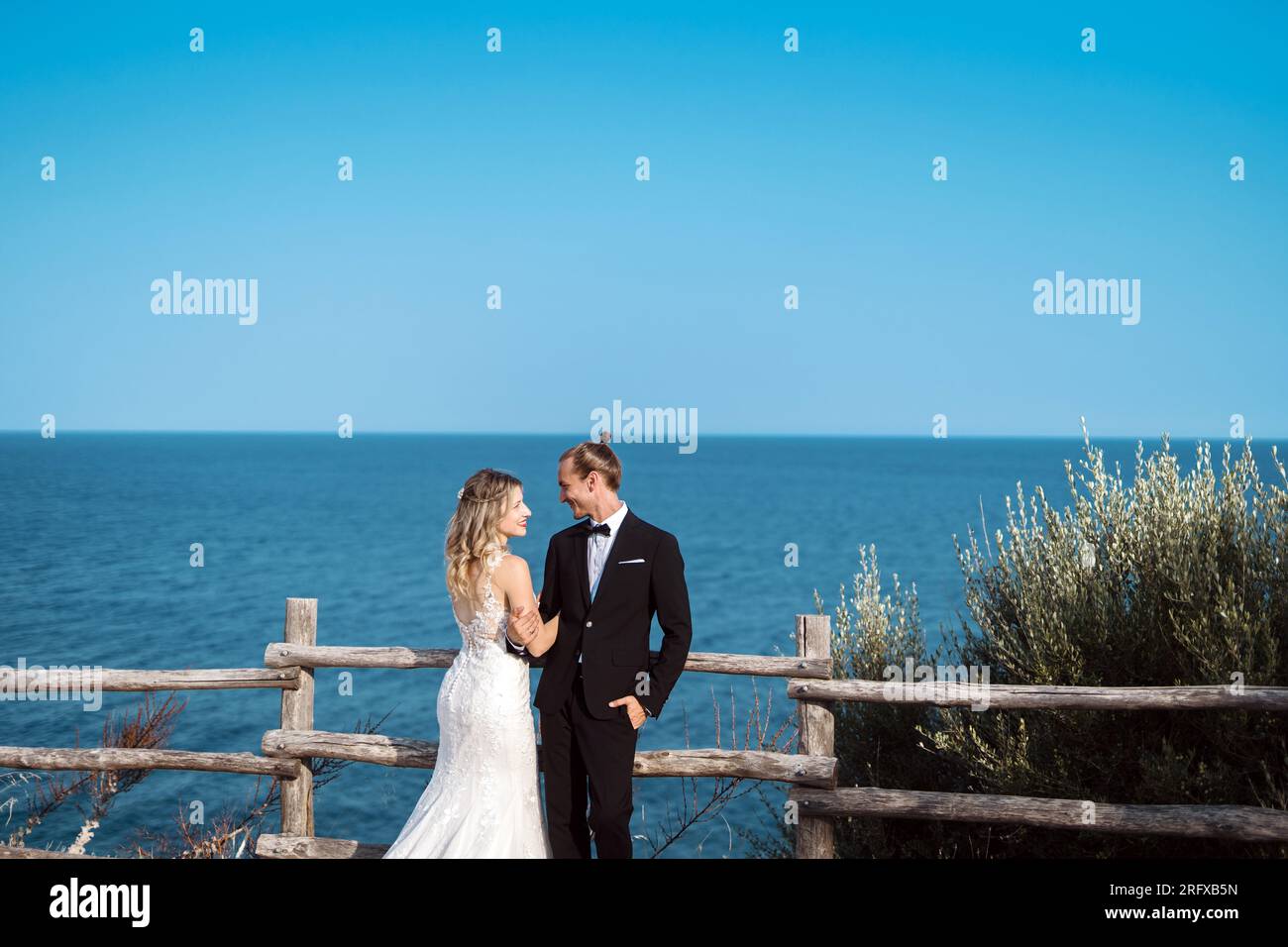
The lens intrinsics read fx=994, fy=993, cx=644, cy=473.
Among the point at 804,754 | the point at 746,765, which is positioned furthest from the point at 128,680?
the point at 804,754

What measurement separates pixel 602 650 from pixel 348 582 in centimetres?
5637

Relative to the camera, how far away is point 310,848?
6.51 metres

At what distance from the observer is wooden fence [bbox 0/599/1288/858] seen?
5.89 metres

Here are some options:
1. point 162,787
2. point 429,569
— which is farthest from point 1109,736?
point 429,569

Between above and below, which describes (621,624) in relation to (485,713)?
above

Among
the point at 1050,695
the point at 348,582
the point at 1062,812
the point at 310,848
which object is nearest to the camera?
the point at 1062,812

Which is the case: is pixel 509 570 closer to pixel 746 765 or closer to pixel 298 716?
pixel 746 765

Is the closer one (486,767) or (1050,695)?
(486,767)

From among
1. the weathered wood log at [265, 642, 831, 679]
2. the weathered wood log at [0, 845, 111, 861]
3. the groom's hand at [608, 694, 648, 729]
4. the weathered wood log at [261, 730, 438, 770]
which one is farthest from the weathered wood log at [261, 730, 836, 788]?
the weathered wood log at [0, 845, 111, 861]

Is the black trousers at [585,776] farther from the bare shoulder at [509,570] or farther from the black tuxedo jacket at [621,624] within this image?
the bare shoulder at [509,570]

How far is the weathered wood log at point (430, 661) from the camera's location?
6.18m

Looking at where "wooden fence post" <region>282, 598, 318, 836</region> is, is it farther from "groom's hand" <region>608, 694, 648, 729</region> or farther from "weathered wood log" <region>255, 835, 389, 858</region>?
"groom's hand" <region>608, 694, 648, 729</region>

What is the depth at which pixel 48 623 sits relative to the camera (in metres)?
41.1
